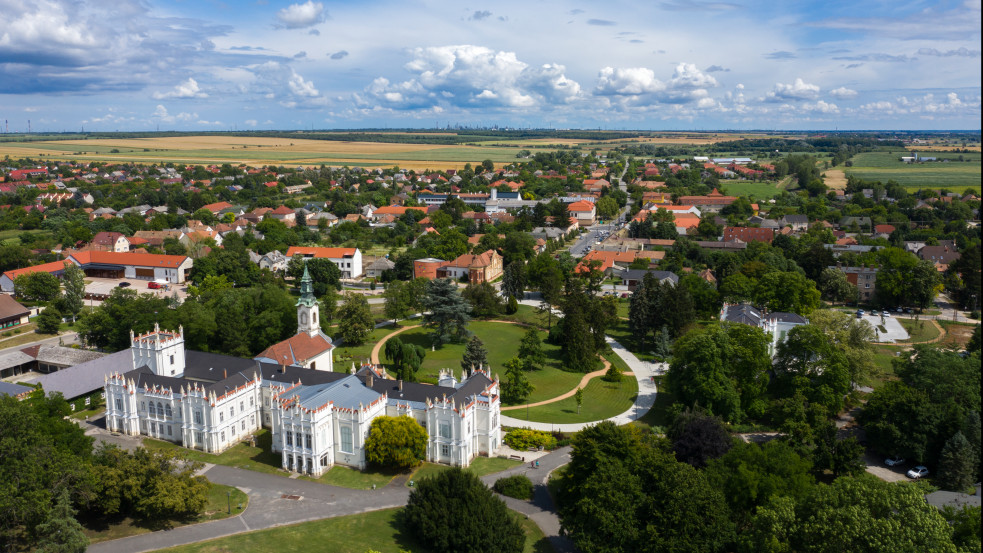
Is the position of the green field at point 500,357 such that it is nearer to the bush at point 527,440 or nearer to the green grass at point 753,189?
the bush at point 527,440

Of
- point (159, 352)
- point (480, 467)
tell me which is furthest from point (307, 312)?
point (480, 467)

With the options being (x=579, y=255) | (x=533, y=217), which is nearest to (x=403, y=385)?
(x=579, y=255)

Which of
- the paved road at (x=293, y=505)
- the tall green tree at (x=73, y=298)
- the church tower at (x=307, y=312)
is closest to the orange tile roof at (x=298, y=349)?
the church tower at (x=307, y=312)

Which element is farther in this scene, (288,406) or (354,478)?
(288,406)

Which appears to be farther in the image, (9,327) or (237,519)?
(9,327)

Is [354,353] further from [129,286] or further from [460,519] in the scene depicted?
[129,286]

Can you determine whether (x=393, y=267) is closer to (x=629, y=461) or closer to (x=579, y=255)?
(x=579, y=255)
